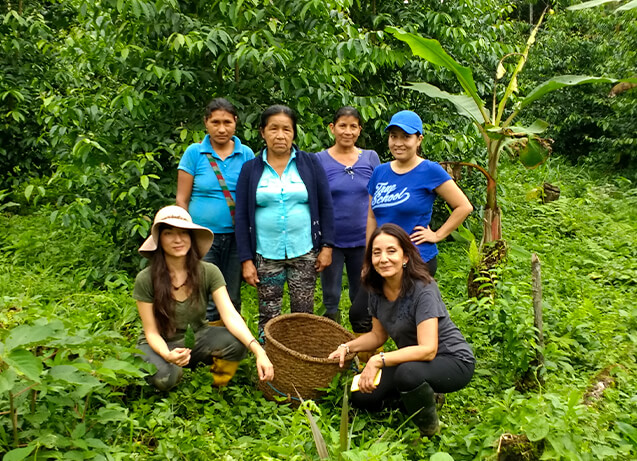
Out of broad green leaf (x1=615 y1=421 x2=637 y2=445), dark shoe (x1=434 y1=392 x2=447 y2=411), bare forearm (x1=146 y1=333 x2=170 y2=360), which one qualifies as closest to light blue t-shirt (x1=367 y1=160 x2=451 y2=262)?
dark shoe (x1=434 y1=392 x2=447 y2=411)

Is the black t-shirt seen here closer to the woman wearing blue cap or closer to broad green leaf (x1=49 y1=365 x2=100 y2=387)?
the woman wearing blue cap

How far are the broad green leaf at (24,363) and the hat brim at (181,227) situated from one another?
39.9 inches

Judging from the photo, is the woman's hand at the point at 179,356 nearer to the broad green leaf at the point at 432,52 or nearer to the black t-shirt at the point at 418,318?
the black t-shirt at the point at 418,318

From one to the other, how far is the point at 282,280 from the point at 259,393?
679mm

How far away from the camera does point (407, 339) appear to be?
9.49 ft

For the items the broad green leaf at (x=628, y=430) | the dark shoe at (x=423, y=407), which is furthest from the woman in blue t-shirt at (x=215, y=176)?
the broad green leaf at (x=628, y=430)

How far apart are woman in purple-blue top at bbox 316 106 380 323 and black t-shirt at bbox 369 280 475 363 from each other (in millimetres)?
753

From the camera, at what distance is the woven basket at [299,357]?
2912mm

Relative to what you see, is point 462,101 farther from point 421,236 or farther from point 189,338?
point 189,338

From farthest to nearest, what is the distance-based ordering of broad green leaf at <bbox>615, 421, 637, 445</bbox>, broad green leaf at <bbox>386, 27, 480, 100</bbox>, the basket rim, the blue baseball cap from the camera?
broad green leaf at <bbox>386, 27, 480, 100</bbox> → the blue baseball cap → the basket rim → broad green leaf at <bbox>615, 421, 637, 445</bbox>

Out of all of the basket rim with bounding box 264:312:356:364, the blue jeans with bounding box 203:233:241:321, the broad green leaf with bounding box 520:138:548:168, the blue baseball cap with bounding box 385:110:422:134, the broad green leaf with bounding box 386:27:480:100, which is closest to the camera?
the basket rim with bounding box 264:312:356:364

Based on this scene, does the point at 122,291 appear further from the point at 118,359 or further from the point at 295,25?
the point at 295,25

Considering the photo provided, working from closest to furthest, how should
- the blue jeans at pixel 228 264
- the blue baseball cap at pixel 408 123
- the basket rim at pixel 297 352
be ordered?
the basket rim at pixel 297 352
the blue baseball cap at pixel 408 123
the blue jeans at pixel 228 264

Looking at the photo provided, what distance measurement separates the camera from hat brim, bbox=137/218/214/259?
291 centimetres
